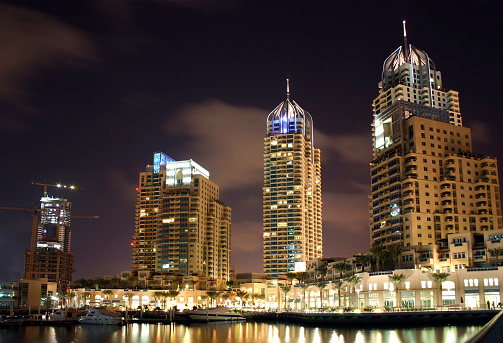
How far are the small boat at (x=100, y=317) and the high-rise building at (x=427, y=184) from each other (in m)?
79.4

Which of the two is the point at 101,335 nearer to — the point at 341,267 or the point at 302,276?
the point at 341,267

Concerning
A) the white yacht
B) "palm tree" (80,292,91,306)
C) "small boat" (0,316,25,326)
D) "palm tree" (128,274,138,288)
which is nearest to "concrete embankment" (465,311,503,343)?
"small boat" (0,316,25,326)

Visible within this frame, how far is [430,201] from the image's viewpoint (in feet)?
507

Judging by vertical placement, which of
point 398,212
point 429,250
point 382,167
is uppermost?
point 382,167

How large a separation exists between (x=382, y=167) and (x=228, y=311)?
64736 millimetres

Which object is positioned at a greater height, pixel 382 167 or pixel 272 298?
pixel 382 167

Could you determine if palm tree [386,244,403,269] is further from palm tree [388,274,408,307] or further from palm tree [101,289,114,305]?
palm tree [101,289,114,305]

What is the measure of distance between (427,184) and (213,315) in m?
72.3

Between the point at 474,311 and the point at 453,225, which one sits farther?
the point at 453,225

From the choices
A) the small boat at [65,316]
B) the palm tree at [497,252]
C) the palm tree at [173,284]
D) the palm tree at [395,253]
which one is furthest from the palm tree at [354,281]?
the palm tree at [173,284]

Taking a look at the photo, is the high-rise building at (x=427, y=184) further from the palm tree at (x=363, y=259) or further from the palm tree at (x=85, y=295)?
the palm tree at (x=85, y=295)

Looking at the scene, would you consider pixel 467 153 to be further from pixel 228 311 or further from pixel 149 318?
pixel 149 318

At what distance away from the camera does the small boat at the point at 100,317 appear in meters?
127

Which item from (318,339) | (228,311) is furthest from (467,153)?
(318,339)
